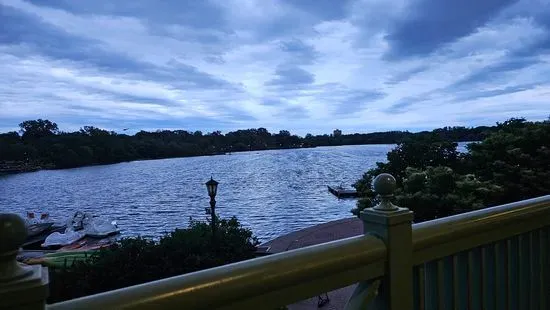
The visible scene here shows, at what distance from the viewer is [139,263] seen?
8.75 m

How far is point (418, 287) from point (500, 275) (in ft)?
1.96

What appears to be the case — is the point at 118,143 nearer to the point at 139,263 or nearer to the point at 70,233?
the point at 70,233

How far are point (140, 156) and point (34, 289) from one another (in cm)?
11816

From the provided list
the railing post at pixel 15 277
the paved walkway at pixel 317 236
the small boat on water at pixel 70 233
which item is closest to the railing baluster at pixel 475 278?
the railing post at pixel 15 277

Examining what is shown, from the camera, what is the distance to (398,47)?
15.9 m

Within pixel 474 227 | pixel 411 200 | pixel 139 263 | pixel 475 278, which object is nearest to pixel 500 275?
pixel 475 278

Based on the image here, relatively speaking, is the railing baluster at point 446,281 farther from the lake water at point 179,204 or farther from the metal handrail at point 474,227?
the lake water at point 179,204

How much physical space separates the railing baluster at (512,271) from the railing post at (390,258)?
2.50 feet

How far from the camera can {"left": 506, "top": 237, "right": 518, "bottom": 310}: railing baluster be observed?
68.7 inches

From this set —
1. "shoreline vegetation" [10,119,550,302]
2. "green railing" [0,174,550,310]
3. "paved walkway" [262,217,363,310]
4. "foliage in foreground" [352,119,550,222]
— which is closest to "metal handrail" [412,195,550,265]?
"green railing" [0,174,550,310]

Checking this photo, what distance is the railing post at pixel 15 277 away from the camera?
2.03 feet

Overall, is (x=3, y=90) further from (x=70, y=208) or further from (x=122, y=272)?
(x=122, y=272)

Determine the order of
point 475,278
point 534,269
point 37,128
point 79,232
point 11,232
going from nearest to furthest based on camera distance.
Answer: point 11,232 < point 475,278 < point 534,269 < point 79,232 < point 37,128

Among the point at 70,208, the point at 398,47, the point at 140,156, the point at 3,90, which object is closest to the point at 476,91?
the point at 398,47
